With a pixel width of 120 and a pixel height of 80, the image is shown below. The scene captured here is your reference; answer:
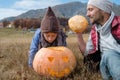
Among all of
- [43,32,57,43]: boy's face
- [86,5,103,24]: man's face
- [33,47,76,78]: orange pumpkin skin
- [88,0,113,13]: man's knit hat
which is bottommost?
[33,47,76,78]: orange pumpkin skin

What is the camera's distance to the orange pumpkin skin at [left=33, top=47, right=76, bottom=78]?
5.95 metres

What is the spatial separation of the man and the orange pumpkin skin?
49 cm

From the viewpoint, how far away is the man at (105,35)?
5387 millimetres

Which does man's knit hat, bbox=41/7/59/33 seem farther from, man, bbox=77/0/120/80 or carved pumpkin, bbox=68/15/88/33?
man, bbox=77/0/120/80

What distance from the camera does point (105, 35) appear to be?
227 inches

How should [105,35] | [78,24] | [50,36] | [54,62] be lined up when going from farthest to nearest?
1. [78,24]
2. [50,36]
3. [54,62]
4. [105,35]

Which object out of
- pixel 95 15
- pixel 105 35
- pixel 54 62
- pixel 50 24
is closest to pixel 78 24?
pixel 50 24

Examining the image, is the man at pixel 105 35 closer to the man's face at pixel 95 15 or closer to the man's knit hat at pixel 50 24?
the man's face at pixel 95 15

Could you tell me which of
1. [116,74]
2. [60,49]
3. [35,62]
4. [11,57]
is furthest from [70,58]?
[11,57]

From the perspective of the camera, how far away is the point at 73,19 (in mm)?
6641

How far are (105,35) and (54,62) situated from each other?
38.8 inches

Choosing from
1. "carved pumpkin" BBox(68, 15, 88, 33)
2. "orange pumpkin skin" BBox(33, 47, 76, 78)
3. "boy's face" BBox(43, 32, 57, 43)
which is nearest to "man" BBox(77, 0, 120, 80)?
"carved pumpkin" BBox(68, 15, 88, 33)

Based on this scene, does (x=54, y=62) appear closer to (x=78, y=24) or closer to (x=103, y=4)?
(x=78, y=24)

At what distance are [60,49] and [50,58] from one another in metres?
0.28
